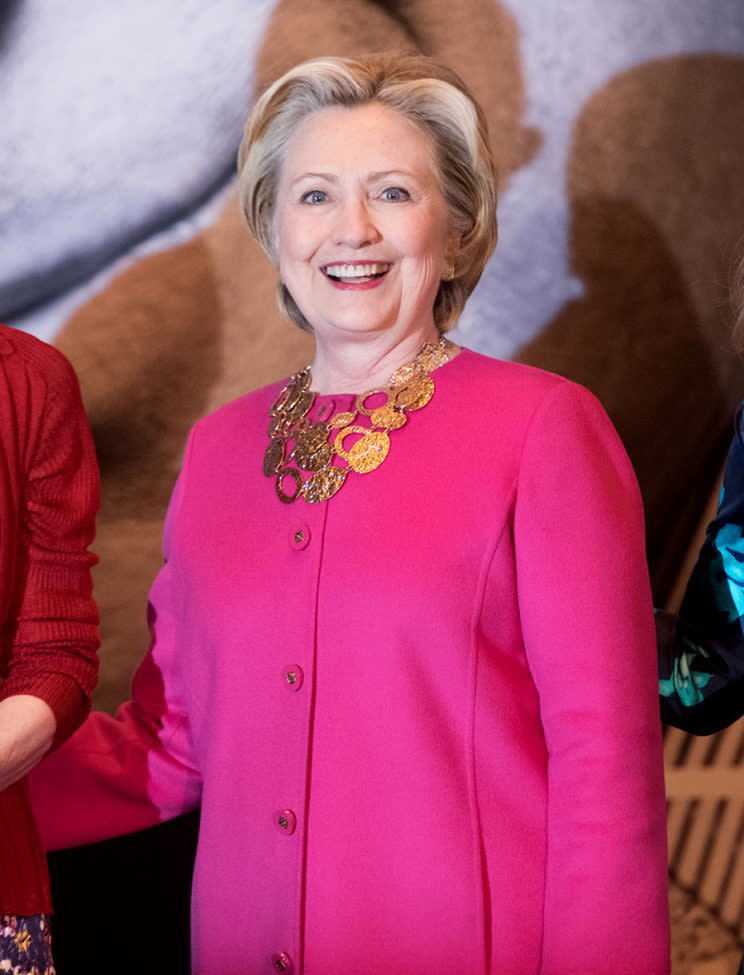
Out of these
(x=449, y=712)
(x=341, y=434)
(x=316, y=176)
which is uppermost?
(x=316, y=176)

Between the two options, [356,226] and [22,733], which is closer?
[22,733]

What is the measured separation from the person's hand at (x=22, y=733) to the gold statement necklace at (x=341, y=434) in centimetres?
46

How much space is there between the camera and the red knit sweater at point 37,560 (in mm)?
1315

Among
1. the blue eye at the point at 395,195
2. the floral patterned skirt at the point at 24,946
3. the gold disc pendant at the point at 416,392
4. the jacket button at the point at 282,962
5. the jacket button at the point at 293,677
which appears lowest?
the jacket button at the point at 282,962

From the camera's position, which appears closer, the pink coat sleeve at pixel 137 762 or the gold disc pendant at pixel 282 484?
the gold disc pendant at pixel 282 484

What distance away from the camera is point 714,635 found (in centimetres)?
175

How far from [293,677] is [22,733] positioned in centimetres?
38

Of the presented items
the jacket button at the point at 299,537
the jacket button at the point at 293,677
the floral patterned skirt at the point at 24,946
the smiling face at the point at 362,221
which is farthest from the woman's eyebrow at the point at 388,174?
the floral patterned skirt at the point at 24,946

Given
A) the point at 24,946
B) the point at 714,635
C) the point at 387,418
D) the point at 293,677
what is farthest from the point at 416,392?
the point at 24,946

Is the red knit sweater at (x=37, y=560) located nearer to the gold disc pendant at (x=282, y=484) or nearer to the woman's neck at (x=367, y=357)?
the gold disc pendant at (x=282, y=484)

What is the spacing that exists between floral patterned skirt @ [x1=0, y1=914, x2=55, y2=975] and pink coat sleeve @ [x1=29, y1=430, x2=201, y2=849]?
1.39 feet

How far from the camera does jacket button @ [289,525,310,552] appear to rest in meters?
1.60

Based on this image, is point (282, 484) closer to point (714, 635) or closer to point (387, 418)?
point (387, 418)

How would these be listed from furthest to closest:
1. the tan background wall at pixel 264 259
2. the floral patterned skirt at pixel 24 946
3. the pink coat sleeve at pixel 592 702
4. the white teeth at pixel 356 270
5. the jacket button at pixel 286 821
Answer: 1. the tan background wall at pixel 264 259
2. the white teeth at pixel 356 270
3. the jacket button at pixel 286 821
4. the pink coat sleeve at pixel 592 702
5. the floral patterned skirt at pixel 24 946
